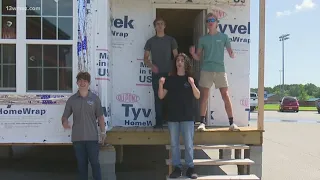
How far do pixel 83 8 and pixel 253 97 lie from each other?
96.8 ft

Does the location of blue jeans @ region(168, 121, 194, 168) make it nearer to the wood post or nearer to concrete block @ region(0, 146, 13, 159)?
the wood post

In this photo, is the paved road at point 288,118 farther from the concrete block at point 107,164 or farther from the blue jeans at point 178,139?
the blue jeans at point 178,139

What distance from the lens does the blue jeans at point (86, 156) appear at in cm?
557

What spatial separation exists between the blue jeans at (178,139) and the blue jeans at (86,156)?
107 cm

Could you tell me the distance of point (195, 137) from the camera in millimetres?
6332

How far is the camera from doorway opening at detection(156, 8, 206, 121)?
785cm

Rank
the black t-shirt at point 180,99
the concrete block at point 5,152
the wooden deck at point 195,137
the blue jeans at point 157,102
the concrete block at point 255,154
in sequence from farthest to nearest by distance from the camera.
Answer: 1. the concrete block at point 5,152
2. the blue jeans at point 157,102
3. the concrete block at point 255,154
4. the wooden deck at point 195,137
5. the black t-shirt at point 180,99

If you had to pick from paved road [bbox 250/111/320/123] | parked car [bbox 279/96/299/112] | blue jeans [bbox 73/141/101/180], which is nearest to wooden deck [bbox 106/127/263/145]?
blue jeans [bbox 73/141/101/180]

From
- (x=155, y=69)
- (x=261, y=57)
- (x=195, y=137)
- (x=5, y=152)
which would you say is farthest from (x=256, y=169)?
(x=5, y=152)

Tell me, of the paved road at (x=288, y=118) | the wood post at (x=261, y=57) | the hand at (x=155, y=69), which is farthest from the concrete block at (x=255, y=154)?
the paved road at (x=288, y=118)

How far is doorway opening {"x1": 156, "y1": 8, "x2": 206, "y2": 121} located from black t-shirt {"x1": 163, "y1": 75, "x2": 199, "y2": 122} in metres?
0.79

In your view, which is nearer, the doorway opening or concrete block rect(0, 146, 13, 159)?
the doorway opening

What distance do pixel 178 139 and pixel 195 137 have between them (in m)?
0.84

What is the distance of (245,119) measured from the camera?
7.44 meters
